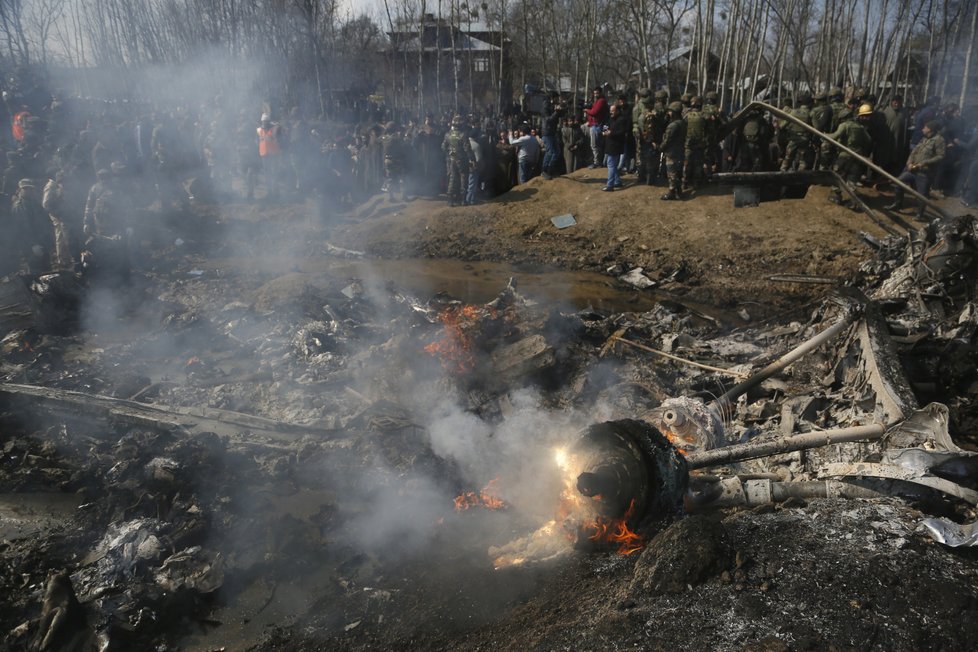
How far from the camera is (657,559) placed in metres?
3.71

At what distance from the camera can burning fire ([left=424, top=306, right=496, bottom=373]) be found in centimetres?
656

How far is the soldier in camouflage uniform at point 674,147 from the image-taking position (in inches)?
482

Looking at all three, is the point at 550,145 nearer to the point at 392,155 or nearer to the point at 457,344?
the point at 392,155

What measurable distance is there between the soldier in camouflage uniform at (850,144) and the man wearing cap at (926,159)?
33.4 inches

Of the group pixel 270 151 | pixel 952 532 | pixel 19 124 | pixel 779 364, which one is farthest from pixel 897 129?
pixel 19 124

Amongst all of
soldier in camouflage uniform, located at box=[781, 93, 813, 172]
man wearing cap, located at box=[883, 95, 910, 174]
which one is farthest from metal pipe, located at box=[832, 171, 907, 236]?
man wearing cap, located at box=[883, 95, 910, 174]

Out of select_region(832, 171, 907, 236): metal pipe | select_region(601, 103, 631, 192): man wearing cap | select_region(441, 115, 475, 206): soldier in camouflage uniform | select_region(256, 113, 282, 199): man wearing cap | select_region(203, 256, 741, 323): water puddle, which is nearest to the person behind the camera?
select_region(203, 256, 741, 323): water puddle

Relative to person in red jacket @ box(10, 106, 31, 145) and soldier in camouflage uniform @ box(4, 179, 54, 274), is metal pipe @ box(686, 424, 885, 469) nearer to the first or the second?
soldier in camouflage uniform @ box(4, 179, 54, 274)

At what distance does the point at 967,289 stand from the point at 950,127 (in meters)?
7.51


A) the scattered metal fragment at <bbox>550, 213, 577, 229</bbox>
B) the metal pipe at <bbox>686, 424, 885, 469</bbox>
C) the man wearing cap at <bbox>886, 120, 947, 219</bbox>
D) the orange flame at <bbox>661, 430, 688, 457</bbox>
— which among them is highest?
the man wearing cap at <bbox>886, 120, 947, 219</bbox>

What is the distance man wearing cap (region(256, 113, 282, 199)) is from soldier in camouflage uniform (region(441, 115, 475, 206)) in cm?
434

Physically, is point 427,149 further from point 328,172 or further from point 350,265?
point 350,265

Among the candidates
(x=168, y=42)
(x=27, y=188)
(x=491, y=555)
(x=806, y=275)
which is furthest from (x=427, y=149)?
(x=168, y=42)

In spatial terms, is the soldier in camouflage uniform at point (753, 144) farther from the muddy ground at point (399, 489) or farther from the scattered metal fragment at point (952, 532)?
the scattered metal fragment at point (952, 532)
